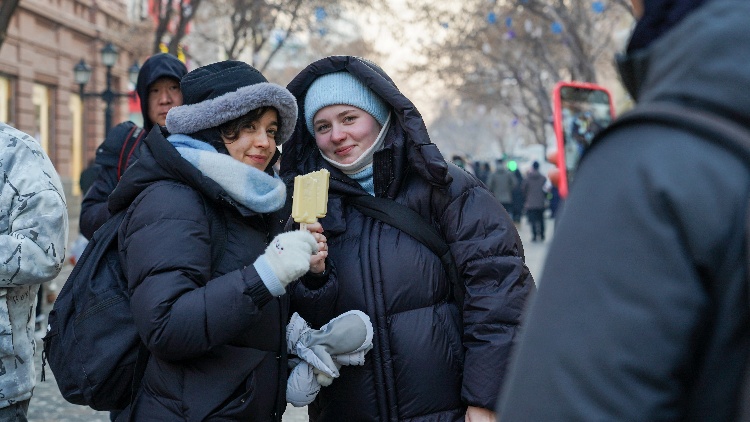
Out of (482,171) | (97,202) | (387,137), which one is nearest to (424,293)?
(387,137)

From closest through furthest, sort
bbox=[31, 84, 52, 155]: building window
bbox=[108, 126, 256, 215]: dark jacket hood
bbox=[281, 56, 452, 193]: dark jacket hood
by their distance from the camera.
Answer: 1. bbox=[108, 126, 256, 215]: dark jacket hood
2. bbox=[281, 56, 452, 193]: dark jacket hood
3. bbox=[31, 84, 52, 155]: building window

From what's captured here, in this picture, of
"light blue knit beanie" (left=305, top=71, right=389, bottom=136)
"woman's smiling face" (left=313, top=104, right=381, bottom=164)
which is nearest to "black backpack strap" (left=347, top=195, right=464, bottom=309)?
"woman's smiling face" (left=313, top=104, right=381, bottom=164)

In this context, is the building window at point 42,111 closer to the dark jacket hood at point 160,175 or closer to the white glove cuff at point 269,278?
the dark jacket hood at point 160,175

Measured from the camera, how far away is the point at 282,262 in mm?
2521

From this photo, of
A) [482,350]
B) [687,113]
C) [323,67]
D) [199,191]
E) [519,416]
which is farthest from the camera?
[323,67]

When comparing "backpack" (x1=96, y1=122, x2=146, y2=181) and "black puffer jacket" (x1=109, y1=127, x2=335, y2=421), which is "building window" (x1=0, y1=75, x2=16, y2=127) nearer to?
"backpack" (x1=96, y1=122, x2=146, y2=181)

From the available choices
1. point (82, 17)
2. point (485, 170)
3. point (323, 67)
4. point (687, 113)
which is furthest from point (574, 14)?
point (687, 113)

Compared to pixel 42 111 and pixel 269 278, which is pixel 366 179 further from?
pixel 42 111

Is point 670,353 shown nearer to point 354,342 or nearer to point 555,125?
point 354,342

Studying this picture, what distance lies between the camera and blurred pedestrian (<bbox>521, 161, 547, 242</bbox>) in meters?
22.0

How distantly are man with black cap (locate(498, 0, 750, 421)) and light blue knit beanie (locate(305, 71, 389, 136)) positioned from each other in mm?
2086

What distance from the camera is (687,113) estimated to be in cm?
102

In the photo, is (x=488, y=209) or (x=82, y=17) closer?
(x=488, y=209)

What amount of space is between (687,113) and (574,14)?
22905mm
